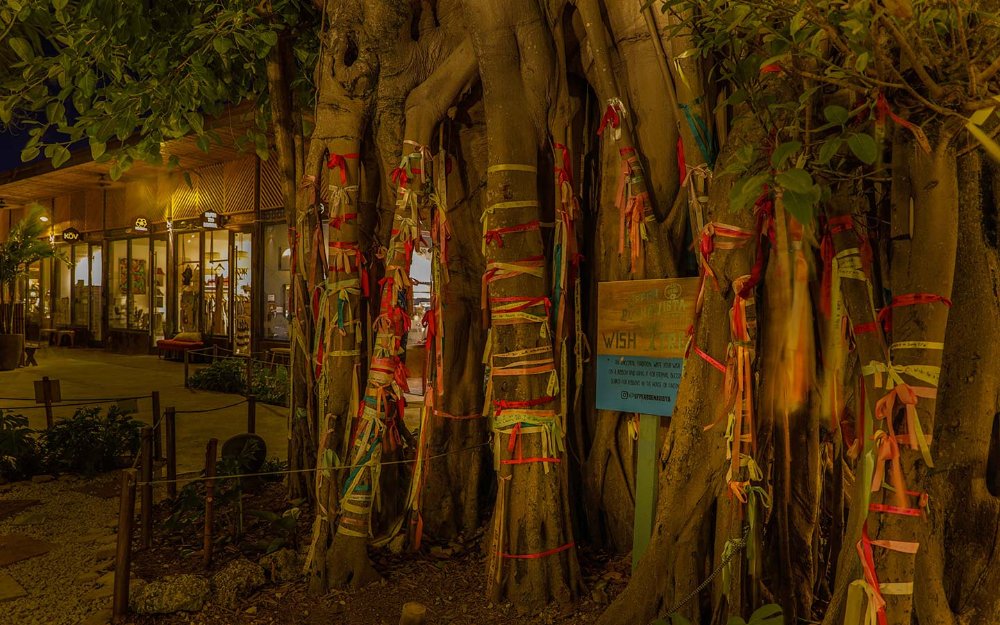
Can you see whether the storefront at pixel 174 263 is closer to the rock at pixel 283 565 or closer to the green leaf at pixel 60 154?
the green leaf at pixel 60 154

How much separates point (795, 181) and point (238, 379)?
11.6 metres

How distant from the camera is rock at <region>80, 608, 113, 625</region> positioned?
3431mm

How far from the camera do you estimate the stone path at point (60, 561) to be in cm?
364

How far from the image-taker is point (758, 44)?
2.61m

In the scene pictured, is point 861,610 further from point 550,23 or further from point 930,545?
point 550,23

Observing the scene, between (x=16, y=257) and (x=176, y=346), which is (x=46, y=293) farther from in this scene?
(x=176, y=346)

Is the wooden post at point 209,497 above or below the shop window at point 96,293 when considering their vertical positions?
below

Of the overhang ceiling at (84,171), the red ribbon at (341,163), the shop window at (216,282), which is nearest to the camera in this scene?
the red ribbon at (341,163)

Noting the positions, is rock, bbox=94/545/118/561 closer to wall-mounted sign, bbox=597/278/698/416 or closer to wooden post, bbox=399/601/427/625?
wooden post, bbox=399/601/427/625

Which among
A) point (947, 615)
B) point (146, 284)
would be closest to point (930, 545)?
point (947, 615)

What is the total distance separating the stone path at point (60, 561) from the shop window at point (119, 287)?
47.1ft

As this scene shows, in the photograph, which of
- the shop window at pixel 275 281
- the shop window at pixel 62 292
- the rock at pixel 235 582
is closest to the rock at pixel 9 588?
the rock at pixel 235 582

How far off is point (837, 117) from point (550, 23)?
2288 millimetres

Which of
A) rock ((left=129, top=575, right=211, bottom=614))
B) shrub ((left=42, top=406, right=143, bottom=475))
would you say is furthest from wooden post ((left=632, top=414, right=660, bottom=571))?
shrub ((left=42, top=406, right=143, bottom=475))
